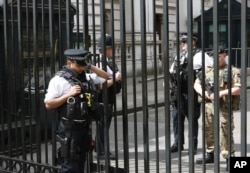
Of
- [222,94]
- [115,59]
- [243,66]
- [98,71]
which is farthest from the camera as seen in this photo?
[115,59]

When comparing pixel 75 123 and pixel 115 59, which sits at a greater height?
pixel 115 59

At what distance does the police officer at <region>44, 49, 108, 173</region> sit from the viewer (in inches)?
185

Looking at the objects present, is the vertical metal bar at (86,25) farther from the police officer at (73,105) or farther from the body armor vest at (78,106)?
the body armor vest at (78,106)

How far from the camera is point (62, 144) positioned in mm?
4836

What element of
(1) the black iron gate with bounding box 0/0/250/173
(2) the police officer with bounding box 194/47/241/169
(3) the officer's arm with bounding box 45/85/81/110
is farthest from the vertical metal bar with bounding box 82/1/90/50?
(2) the police officer with bounding box 194/47/241/169

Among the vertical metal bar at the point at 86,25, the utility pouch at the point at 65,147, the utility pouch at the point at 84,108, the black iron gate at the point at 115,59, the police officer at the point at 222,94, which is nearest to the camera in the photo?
the black iron gate at the point at 115,59

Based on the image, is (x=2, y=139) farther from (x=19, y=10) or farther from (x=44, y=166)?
(x=19, y=10)

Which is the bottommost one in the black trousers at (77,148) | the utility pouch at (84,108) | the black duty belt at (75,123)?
the black trousers at (77,148)

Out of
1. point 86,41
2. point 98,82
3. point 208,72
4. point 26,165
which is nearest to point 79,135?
point 98,82

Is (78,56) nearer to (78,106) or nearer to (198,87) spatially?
(78,106)

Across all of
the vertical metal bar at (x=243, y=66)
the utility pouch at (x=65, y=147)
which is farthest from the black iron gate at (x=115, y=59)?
the utility pouch at (x=65, y=147)

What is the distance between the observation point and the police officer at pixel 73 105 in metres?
4.70

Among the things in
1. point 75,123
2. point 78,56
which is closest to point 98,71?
point 78,56

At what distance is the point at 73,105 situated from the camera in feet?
15.4
